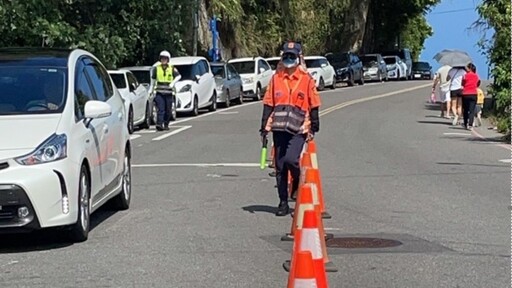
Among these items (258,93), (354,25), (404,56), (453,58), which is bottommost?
(258,93)

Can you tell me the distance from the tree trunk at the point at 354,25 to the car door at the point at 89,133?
157 ft

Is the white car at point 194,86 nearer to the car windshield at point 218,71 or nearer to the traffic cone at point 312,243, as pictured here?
the car windshield at point 218,71

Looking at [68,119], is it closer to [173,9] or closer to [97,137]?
[97,137]

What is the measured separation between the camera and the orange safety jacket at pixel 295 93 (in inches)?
441

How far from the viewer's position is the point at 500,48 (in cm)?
2575

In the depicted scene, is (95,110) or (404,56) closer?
(95,110)

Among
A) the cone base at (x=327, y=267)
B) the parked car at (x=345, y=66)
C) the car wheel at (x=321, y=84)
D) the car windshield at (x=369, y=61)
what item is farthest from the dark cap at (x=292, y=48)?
the car windshield at (x=369, y=61)

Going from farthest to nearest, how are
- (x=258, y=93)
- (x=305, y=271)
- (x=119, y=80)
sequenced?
(x=258, y=93) < (x=119, y=80) < (x=305, y=271)

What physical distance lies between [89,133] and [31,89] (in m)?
0.73

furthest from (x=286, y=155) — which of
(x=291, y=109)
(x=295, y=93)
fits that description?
(x=295, y=93)

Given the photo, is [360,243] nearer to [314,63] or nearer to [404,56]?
[314,63]

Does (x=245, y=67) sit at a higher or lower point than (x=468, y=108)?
higher

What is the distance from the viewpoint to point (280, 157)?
11398 mm

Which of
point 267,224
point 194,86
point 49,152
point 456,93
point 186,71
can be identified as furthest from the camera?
point 186,71
